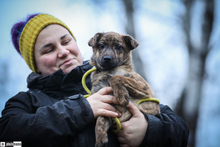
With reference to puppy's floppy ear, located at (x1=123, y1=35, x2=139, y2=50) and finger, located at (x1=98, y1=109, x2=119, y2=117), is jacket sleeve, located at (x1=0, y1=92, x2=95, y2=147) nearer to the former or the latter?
finger, located at (x1=98, y1=109, x2=119, y2=117)

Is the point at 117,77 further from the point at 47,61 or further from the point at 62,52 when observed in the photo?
the point at 47,61

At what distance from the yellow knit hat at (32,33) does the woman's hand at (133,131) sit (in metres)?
2.17

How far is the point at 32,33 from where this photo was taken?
10.2 feet

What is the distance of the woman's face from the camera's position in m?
2.97

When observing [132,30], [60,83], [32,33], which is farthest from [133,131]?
[132,30]

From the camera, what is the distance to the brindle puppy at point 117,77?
2.24 metres

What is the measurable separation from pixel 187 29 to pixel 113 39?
417cm

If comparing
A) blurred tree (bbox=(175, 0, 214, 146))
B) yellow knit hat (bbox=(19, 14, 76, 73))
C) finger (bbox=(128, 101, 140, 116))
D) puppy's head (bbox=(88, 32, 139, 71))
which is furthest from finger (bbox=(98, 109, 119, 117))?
blurred tree (bbox=(175, 0, 214, 146))

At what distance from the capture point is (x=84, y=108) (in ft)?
7.07

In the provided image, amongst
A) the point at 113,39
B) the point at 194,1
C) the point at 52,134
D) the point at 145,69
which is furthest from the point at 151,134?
the point at 194,1

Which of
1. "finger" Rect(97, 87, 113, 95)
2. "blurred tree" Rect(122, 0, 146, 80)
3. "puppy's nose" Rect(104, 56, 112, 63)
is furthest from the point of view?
"blurred tree" Rect(122, 0, 146, 80)

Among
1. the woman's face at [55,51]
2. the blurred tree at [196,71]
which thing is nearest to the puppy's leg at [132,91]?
the woman's face at [55,51]

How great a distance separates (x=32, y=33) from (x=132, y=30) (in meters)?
3.70

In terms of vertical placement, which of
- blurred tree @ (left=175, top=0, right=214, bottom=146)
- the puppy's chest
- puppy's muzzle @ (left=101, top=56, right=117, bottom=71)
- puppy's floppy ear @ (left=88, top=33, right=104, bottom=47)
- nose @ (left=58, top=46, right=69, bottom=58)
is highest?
puppy's floppy ear @ (left=88, top=33, right=104, bottom=47)
